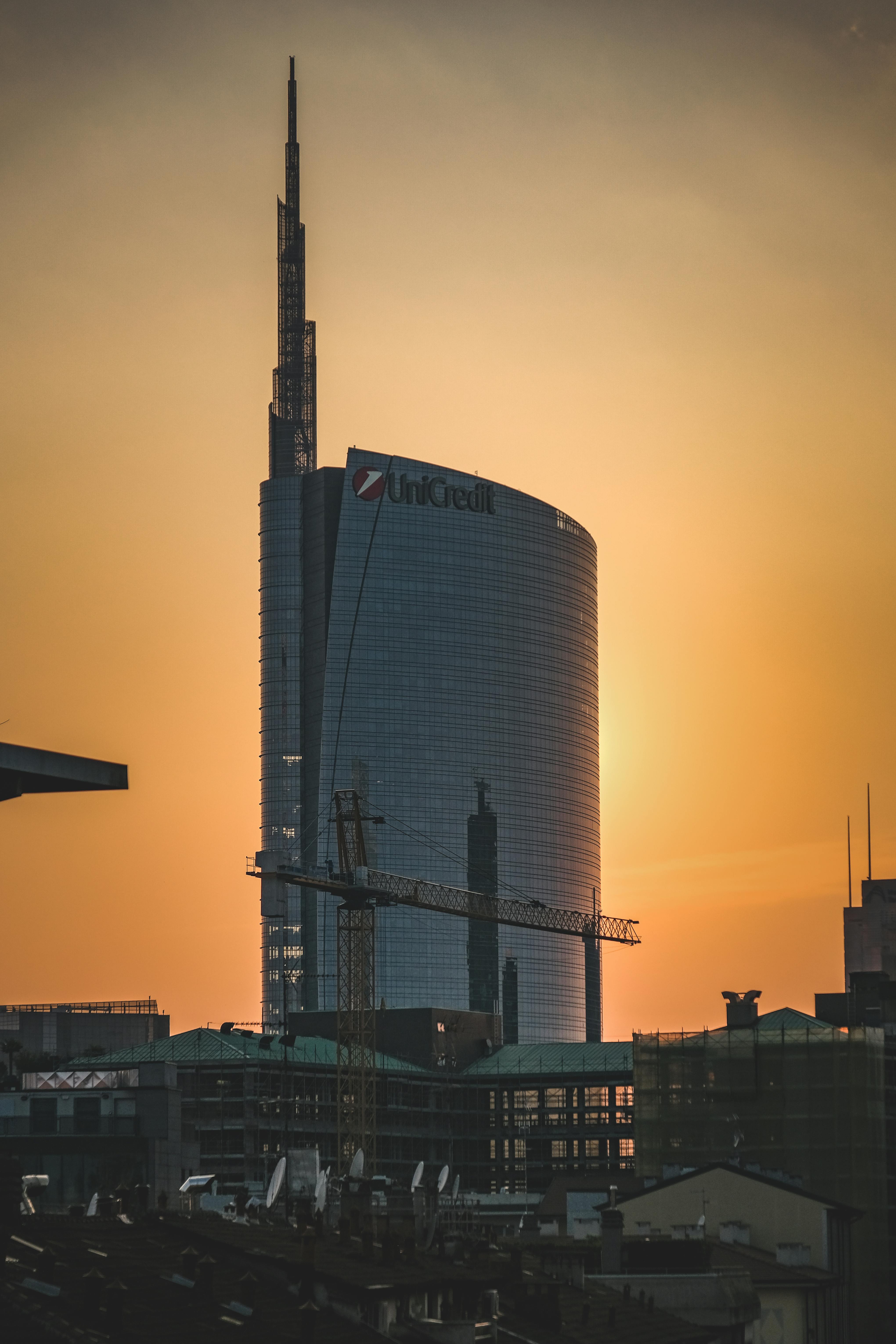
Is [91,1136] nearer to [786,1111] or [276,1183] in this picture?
[786,1111]

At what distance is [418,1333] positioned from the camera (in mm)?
56094

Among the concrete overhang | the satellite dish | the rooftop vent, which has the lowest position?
the rooftop vent

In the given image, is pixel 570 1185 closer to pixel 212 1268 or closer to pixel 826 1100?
pixel 826 1100

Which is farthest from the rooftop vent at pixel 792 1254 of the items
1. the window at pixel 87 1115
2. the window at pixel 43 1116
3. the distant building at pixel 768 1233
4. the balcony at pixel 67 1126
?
the window at pixel 43 1116

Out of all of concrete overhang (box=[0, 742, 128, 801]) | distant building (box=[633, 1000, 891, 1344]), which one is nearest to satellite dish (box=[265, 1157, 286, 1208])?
concrete overhang (box=[0, 742, 128, 801])

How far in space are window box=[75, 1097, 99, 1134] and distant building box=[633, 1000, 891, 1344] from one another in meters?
46.6

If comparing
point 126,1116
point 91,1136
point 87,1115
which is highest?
point 87,1115

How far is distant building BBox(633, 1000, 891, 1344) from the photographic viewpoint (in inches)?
6742

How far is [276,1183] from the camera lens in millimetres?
89938

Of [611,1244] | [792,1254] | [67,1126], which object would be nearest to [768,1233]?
[792,1254]

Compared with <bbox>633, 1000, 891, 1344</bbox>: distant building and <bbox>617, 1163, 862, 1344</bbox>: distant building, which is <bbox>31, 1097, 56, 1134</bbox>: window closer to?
<bbox>633, 1000, 891, 1344</bbox>: distant building

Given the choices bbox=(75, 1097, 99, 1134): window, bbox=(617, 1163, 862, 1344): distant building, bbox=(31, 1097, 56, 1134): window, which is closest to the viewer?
bbox=(617, 1163, 862, 1344): distant building

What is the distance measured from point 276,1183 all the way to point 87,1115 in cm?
9536

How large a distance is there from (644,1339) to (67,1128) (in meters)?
116
